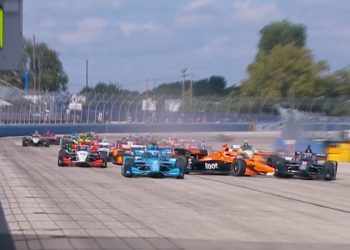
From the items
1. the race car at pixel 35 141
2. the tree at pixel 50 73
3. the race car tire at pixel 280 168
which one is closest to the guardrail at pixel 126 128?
the race car at pixel 35 141

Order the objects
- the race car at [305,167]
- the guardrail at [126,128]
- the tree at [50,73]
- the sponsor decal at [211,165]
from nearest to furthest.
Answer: the race car at [305,167]
the sponsor decal at [211,165]
the guardrail at [126,128]
the tree at [50,73]

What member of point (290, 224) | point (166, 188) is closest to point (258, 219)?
point (290, 224)

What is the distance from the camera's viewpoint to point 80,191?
61.5 ft

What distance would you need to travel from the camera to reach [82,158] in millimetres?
28938

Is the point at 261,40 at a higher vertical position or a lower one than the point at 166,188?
higher

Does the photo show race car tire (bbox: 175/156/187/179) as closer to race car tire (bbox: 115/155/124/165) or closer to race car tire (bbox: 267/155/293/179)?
race car tire (bbox: 267/155/293/179)

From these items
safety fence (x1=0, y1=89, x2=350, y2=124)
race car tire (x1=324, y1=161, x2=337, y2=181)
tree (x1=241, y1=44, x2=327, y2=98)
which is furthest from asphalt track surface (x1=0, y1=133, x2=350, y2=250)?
tree (x1=241, y1=44, x2=327, y2=98)

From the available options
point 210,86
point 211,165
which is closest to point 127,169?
point 211,165

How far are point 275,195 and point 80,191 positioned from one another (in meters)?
4.63

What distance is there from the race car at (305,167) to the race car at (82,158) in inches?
267

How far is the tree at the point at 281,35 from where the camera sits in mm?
119625

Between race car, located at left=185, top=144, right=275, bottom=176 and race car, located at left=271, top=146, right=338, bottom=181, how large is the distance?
1.03 m

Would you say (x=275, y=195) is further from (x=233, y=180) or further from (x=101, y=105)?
(x=101, y=105)

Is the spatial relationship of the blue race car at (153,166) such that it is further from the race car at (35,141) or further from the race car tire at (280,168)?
the race car at (35,141)
